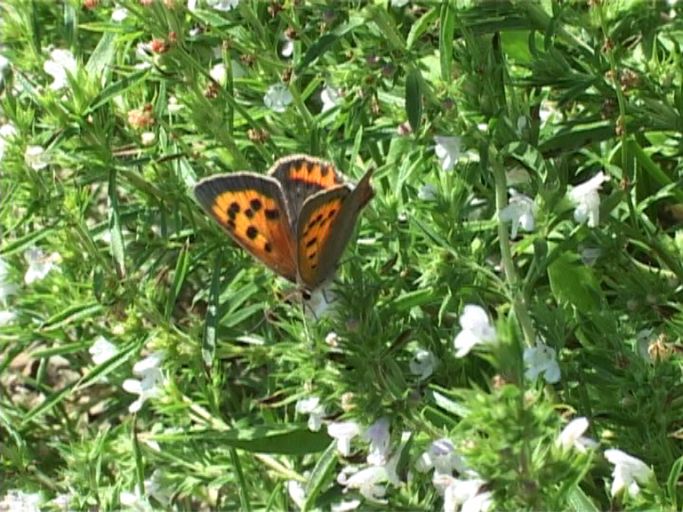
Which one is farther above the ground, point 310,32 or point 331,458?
point 310,32

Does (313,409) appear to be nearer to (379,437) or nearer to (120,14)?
(379,437)

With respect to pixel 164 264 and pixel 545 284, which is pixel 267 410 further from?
pixel 545 284

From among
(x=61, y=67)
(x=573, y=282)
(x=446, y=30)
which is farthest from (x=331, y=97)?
(x=573, y=282)

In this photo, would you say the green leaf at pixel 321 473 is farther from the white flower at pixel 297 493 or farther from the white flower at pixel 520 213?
the white flower at pixel 520 213

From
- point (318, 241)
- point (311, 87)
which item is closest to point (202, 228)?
point (311, 87)

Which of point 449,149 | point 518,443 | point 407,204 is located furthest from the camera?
point 407,204
